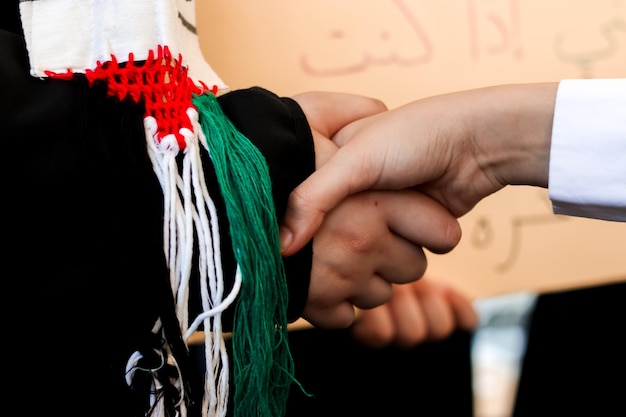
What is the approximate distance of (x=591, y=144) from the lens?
0.57 meters

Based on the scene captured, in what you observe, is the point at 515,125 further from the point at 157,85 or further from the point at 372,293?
Result: the point at 157,85

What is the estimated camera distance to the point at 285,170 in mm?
536

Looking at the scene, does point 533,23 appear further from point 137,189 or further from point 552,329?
point 137,189

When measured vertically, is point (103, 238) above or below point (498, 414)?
above

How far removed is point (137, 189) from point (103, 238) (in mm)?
42

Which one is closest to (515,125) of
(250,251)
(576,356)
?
(250,251)

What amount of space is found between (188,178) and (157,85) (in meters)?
0.09

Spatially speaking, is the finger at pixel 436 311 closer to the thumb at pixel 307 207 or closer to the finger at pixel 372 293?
the finger at pixel 372 293

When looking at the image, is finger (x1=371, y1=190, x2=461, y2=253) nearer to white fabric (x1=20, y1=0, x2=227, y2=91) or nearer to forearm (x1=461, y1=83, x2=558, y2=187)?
forearm (x1=461, y1=83, x2=558, y2=187)

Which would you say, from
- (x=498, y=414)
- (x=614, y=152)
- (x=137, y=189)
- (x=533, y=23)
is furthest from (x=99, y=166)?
(x=498, y=414)

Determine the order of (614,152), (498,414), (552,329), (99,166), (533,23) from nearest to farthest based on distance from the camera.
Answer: (99,166) → (614,152) → (533,23) → (552,329) → (498,414)

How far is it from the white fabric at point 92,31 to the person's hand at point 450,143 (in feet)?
0.57

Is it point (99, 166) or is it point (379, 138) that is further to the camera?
point (379, 138)

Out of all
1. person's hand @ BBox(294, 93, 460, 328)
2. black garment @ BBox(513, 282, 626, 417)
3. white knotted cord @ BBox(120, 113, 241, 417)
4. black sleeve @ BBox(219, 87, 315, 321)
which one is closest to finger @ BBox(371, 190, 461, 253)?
person's hand @ BBox(294, 93, 460, 328)
